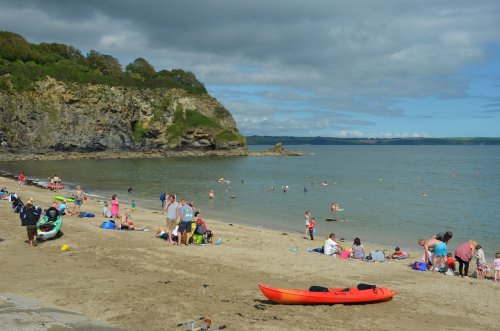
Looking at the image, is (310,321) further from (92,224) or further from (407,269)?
(92,224)

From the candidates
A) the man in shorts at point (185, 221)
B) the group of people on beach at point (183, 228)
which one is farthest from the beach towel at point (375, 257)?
the man in shorts at point (185, 221)

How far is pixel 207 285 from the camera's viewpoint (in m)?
11.9

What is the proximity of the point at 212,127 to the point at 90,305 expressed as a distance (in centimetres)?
10654

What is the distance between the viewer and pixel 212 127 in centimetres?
11550

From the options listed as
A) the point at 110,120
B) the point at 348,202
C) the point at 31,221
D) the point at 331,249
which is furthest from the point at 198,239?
the point at 110,120

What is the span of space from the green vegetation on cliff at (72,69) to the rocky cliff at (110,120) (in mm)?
2076

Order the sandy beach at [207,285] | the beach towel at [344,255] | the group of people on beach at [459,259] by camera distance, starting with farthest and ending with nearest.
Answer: the beach towel at [344,255] → the group of people on beach at [459,259] → the sandy beach at [207,285]

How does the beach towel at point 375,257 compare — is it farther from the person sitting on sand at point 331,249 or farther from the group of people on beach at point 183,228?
the group of people on beach at point 183,228

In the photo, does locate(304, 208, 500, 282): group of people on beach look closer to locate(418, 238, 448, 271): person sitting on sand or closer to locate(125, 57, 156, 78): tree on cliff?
locate(418, 238, 448, 271): person sitting on sand

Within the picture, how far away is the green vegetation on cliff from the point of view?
308 feet

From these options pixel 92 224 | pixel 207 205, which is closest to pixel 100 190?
pixel 207 205

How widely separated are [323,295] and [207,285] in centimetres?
312

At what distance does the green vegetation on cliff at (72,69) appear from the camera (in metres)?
93.8

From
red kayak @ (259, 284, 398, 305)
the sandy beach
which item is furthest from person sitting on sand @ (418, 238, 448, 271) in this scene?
red kayak @ (259, 284, 398, 305)
